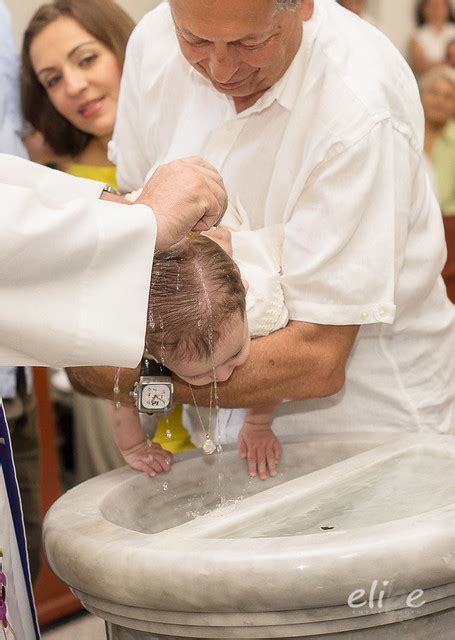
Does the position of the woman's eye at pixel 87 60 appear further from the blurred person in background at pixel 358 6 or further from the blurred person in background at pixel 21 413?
the blurred person in background at pixel 358 6

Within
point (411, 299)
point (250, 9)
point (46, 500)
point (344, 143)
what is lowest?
point (46, 500)

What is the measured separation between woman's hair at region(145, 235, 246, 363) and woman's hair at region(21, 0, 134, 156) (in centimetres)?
177

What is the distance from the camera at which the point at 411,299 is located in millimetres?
2334

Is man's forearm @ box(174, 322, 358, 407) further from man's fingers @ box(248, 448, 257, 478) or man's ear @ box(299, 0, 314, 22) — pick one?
man's ear @ box(299, 0, 314, 22)

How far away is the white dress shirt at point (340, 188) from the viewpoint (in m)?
2.09

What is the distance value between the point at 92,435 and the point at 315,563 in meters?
3.37

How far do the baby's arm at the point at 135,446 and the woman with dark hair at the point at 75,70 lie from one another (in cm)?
140

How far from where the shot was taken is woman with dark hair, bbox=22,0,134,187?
3.58m

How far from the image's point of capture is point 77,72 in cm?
360

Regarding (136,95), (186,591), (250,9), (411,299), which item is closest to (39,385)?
(136,95)

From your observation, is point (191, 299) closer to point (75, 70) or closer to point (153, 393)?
point (153, 393)

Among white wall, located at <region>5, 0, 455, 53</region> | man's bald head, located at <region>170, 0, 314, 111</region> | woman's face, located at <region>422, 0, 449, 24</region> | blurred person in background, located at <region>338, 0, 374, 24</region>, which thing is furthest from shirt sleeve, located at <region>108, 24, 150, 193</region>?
woman's face, located at <region>422, 0, 449, 24</region>

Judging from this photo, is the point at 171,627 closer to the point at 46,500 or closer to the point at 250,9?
the point at 250,9

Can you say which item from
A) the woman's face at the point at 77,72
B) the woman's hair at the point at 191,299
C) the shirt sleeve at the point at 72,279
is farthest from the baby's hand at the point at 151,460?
the woman's face at the point at 77,72
